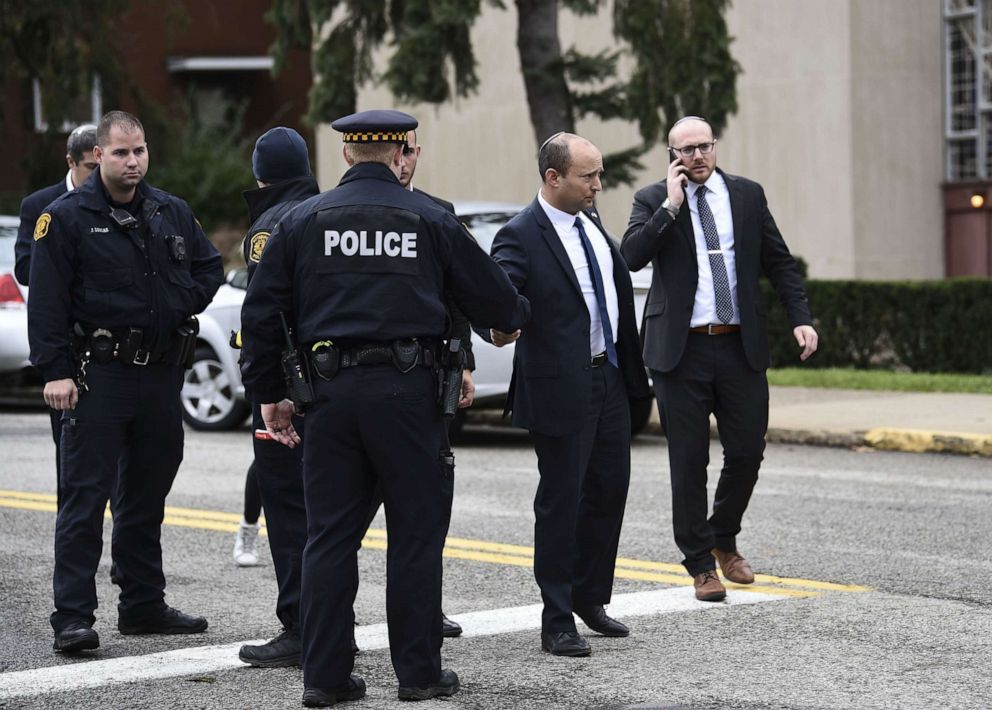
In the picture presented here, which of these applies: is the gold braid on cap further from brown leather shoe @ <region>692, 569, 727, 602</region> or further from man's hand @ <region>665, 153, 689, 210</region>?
brown leather shoe @ <region>692, 569, 727, 602</region>

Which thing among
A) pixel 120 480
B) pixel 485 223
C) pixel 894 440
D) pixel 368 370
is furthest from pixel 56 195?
pixel 894 440

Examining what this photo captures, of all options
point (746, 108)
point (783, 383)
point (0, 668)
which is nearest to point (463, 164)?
point (746, 108)

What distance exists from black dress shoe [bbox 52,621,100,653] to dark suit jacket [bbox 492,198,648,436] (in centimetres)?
176

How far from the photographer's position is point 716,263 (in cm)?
741

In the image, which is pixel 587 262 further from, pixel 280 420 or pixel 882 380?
pixel 882 380

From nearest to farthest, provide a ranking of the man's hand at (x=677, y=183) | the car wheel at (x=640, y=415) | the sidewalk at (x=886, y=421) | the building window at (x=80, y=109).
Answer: the man's hand at (x=677, y=183)
the sidewalk at (x=886, y=421)
the car wheel at (x=640, y=415)
the building window at (x=80, y=109)

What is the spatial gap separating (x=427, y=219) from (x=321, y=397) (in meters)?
0.66

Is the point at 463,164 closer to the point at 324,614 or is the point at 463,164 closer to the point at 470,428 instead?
the point at 470,428

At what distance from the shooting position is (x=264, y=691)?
5.76m

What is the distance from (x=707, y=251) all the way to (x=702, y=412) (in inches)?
27.4

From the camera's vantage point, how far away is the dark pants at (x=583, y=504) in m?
6.36

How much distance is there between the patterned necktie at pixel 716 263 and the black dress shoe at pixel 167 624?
253 centimetres

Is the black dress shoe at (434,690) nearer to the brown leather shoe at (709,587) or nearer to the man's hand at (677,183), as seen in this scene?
the brown leather shoe at (709,587)

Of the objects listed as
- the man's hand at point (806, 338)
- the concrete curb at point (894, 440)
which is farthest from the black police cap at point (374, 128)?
the concrete curb at point (894, 440)
